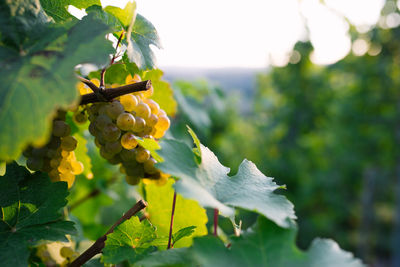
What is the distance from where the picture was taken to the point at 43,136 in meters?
0.39

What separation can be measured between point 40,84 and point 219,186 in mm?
303

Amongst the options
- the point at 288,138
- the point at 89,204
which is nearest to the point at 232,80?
the point at 288,138

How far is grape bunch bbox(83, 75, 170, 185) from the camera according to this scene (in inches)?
25.8

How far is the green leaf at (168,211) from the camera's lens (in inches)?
31.0

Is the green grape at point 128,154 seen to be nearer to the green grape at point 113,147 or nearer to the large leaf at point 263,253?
the green grape at point 113,147

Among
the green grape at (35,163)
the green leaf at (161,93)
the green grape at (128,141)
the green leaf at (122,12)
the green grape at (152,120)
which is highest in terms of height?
the green leaf at (122,12)

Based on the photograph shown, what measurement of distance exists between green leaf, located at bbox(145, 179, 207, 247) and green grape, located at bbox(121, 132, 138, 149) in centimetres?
16

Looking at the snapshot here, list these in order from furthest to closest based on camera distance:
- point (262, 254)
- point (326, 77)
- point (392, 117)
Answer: point (326, 77) → point (392, 117) → point (262, 254)

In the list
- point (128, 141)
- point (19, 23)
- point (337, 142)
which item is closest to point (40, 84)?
point (19, 23)

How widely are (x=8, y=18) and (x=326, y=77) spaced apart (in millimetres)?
7901

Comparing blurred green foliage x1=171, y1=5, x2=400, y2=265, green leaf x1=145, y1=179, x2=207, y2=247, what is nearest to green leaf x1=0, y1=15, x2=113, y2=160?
green leaf x1=145, y1=179, x2=207, y2=247

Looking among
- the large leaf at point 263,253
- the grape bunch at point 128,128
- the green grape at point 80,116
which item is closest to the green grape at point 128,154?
the grape bunch at point 128,128

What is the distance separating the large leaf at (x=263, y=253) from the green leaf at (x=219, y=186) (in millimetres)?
29

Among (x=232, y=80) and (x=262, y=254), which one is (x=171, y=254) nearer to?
(x=262, y=254)
